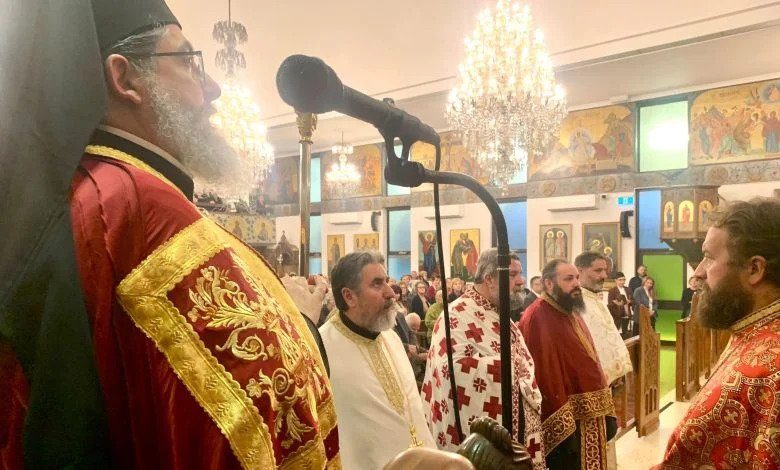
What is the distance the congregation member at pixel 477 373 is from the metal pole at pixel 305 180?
3.46 ft

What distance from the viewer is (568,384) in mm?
3811

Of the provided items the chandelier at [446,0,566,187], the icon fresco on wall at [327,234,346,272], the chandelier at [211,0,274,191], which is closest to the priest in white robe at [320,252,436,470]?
the chandelier at [446,0,566,187]

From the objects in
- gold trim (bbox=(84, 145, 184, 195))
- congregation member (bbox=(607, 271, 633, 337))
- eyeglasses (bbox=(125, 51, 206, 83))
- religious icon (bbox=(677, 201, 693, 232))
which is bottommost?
congregation member (bbox=(607, 271, 633, 337))

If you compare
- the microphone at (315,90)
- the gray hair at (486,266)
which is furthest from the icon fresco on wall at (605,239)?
the microphone at (315,90)

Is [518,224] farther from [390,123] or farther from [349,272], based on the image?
[390,123]

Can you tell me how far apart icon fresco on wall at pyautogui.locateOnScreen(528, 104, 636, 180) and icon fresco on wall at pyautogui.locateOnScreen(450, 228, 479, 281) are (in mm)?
2635

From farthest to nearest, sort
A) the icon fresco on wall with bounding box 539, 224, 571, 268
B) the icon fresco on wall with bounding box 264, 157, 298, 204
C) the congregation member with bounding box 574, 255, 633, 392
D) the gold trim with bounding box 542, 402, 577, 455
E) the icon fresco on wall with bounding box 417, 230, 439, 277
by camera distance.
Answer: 1. the icon fresco on wall with bounding box 264, 157, 298, 204
2. the icon fresco on wall with bounding box 417, 230, 439, 277
3. the icon fresco on wall with bounding box 539, 224, 571, 268
4. the congregation member with bounding box 574, 255, 633, 392
5. the gold trim with bounding box 542, 402, 577, 455

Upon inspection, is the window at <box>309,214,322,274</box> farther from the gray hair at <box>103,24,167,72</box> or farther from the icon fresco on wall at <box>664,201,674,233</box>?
the gray hair at <box>103,24,167,72</box>

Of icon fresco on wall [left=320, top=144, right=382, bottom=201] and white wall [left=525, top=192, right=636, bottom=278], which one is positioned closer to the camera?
white wall [left=525, top=192, right=636, bottom=278]

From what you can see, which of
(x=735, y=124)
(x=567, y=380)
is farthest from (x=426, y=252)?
(x=567, y=380)

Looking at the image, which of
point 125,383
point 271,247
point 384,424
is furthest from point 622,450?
point 271,247

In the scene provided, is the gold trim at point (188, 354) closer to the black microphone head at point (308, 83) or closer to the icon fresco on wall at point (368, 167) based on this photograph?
the black microphone head at point (308, 83)

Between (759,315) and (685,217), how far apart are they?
8.38 meters

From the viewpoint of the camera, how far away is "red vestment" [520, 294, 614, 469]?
3.68 meters
